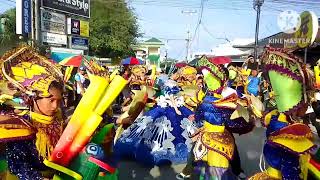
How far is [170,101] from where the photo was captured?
7.18 meters

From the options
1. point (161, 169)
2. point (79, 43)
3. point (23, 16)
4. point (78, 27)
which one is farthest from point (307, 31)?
point (79, 43)

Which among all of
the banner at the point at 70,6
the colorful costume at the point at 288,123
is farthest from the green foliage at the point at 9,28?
the colorful costume at the point at 288,123

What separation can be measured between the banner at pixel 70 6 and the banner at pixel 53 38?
1.10 m

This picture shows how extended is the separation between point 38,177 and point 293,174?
191 cm

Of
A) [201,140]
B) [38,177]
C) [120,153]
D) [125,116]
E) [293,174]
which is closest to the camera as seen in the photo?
[38,177]

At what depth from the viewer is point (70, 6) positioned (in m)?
19.5

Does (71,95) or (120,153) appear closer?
(120,153)

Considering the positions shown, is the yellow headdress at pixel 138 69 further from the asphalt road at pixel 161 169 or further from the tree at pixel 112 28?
the tree at pixel 112 28

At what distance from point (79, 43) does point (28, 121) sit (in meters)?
17.9

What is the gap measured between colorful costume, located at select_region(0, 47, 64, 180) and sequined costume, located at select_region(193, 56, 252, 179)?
6.54 ft

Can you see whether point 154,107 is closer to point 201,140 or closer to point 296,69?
point 201,140

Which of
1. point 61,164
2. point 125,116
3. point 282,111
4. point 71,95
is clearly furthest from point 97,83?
point 71,95

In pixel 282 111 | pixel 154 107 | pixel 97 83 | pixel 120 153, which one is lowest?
pixel 120 153

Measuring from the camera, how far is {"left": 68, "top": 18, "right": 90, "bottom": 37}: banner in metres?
19.4
